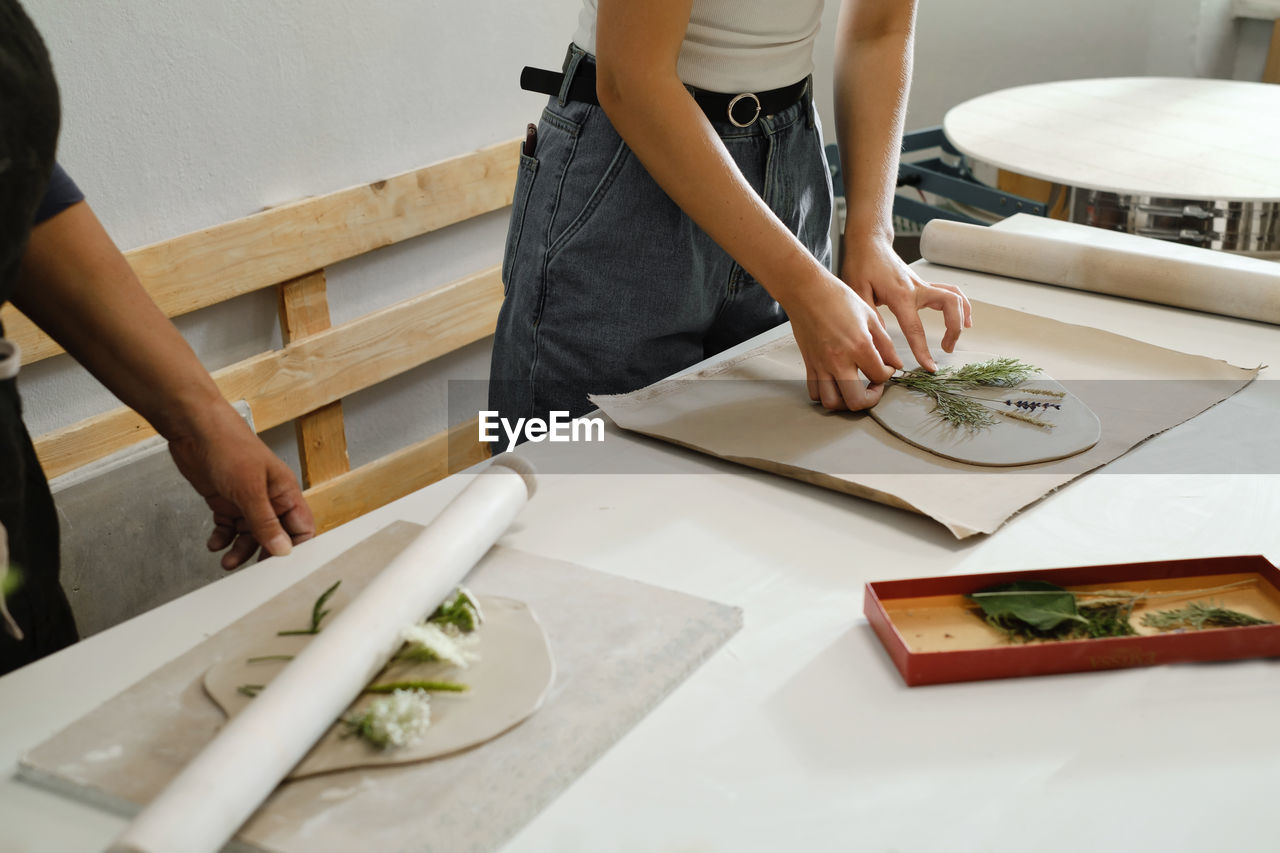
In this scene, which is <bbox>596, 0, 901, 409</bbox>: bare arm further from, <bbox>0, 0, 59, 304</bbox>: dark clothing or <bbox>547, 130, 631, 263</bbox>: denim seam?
<bbox>0, 0, 59, 304</bbox>: dark clothing

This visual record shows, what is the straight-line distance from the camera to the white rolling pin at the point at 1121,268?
1.33m

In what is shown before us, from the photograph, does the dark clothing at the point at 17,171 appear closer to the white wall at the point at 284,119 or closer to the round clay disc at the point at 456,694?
the round clay disc at the point at 456,694

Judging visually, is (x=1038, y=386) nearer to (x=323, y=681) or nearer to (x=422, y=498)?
(x=422, y=498)

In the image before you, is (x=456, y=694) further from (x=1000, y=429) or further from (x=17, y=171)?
(x=1000, y=429)

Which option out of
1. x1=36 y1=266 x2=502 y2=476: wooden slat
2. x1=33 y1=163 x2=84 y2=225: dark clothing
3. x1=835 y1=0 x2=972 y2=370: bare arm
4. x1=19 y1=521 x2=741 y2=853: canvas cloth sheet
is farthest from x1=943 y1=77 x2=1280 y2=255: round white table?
x1=33 y1=163 x2=84 y2=225: dark clothing

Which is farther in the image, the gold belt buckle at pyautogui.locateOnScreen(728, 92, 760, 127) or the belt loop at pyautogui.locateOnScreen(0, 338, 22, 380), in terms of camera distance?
the gold belt buckle at pyautogui.locateOnScreen(728, 92, 760, 127)

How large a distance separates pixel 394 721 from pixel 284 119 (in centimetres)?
162

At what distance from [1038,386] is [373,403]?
1.59 m

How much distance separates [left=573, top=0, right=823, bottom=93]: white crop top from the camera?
3.96 feet

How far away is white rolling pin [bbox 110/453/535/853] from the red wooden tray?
31 centimetres

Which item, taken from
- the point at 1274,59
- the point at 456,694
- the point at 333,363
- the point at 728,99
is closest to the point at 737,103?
the point at 728,99

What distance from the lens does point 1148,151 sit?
2016 mm

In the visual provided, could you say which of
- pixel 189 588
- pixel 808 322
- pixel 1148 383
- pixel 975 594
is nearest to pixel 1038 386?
pixel 1148 383

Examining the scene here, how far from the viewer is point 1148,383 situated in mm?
1164
